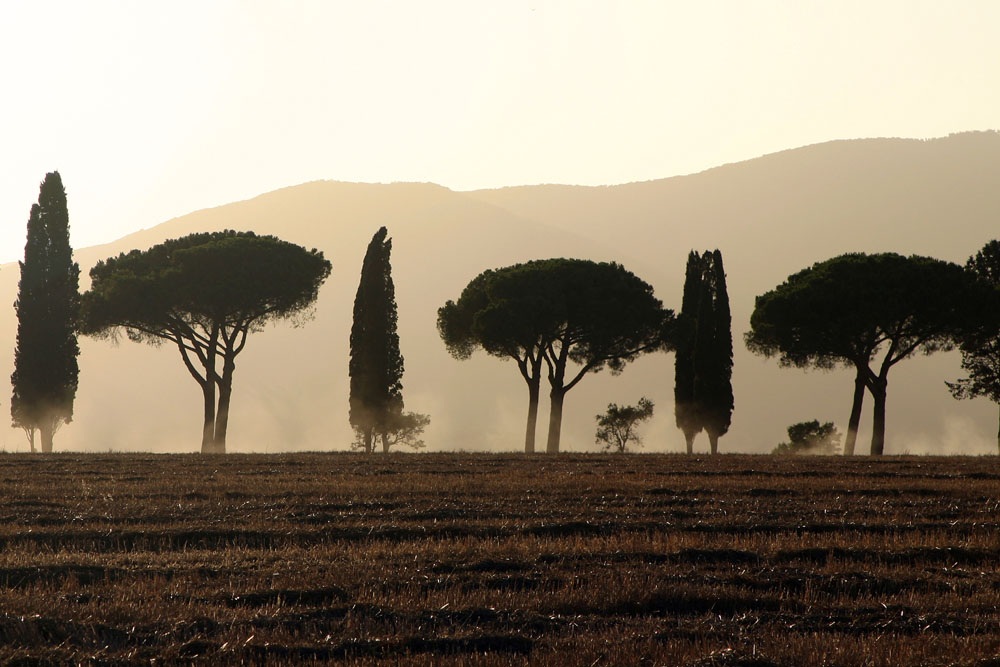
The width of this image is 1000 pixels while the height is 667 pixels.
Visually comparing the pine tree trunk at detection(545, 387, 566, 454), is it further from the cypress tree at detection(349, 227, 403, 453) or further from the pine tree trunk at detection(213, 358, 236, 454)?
the pine tree trunk at detection(213, 358, 236, 454)

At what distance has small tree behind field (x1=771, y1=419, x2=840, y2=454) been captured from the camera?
71.1 meters

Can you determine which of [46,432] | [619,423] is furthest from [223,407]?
[619,423]

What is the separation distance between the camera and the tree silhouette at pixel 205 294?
54156 mm

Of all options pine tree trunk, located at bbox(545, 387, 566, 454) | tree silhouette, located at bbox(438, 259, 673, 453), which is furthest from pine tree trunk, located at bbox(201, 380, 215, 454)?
pine tree trunk, located at bbox(545, 387, 566, 454)

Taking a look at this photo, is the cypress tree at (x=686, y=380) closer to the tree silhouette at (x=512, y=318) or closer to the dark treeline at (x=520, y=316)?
the dark treeline at (x=520, y=316)

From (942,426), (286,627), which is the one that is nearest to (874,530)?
(286,627)

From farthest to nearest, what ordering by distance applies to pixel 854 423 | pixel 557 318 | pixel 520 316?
pixel 557 318 → pixel 520 316 → pixel 854 423

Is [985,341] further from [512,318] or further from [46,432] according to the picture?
[46,432]

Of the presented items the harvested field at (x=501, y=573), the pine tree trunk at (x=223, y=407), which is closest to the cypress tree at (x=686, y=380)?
the pine tree trunk at (x=223, y=407)

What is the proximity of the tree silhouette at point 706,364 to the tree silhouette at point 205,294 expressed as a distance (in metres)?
21.0

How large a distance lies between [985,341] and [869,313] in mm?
6426

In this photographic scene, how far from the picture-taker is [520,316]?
56312mm

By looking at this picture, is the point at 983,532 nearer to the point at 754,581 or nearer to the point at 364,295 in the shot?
the point at 754,581

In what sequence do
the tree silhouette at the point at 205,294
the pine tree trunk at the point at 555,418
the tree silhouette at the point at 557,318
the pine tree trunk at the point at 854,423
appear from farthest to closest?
the tree silhouette at the point at 557,318 → the pine tree trunk at the point at 555,418 → the tree silhouette at the point at 205,294 → the pine tree trunk at the point at 854,423
